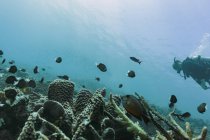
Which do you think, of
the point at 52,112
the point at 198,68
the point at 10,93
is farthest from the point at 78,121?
the point at 198,68

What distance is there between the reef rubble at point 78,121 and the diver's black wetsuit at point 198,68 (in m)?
10.5

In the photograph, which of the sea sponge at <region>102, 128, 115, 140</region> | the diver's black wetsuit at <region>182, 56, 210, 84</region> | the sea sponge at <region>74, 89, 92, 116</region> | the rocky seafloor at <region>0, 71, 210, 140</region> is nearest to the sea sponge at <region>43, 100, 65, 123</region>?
the rocky seafloor at <region>0, 71, 210, 140</region>

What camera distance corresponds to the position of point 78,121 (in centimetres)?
453

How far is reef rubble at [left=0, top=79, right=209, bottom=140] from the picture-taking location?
2797 mm

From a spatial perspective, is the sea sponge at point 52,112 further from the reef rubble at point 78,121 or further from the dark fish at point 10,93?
the dark fish at point 10,93

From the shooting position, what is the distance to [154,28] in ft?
196

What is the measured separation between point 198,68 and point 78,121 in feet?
38.8

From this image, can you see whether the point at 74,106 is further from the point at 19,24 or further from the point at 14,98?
the point at 19,24

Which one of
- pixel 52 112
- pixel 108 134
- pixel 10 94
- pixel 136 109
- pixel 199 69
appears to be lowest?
pixel 10 94

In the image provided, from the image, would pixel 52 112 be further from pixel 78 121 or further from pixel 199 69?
pixel 199 69

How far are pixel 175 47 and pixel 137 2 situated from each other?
1151cm

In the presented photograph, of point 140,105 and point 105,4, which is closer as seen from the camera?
point 140,105

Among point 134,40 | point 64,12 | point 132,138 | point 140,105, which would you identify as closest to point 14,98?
point 132,138

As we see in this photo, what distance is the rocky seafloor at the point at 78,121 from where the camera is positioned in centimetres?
280
